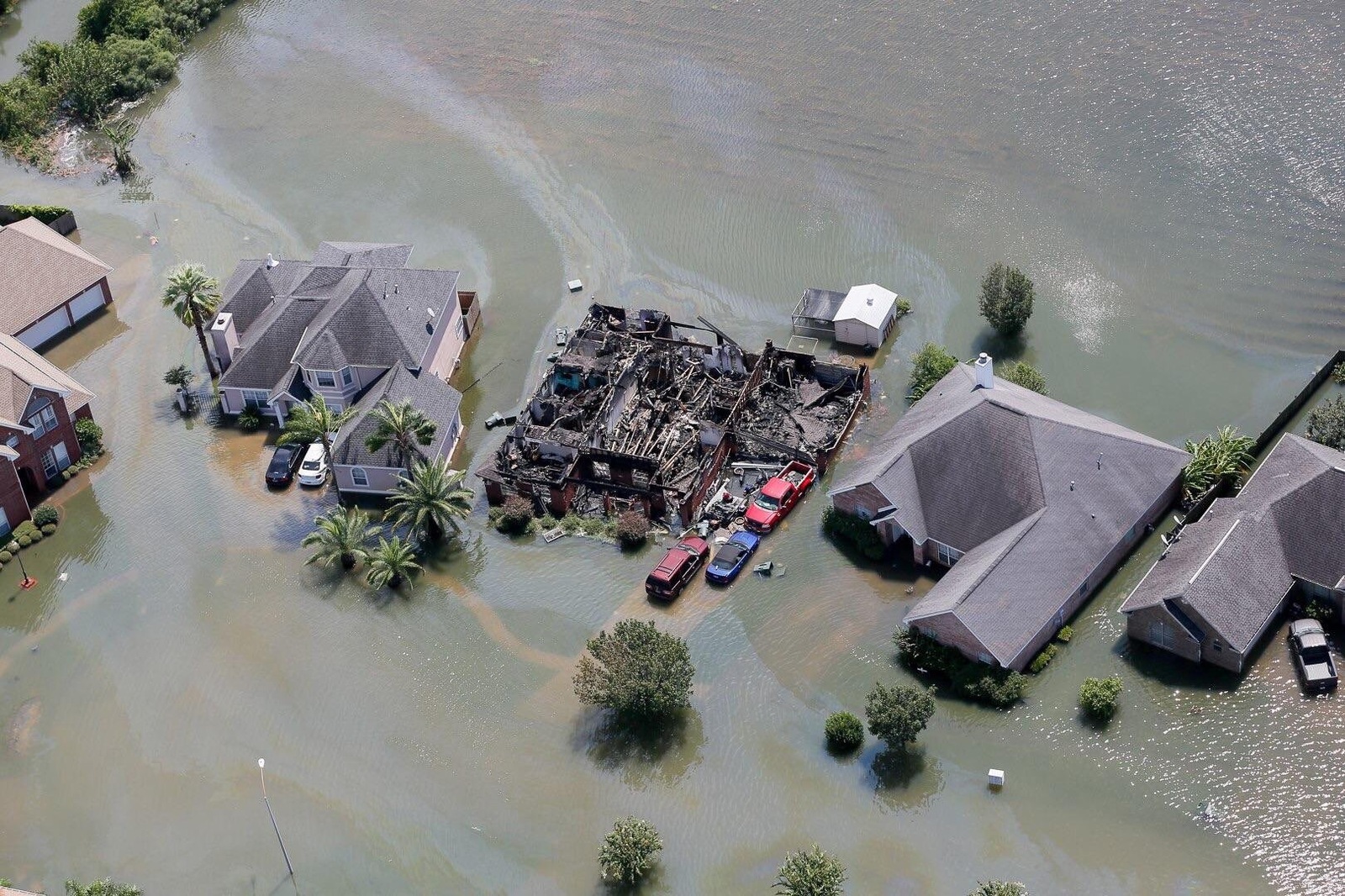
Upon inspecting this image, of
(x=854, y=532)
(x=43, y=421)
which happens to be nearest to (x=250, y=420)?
(x=43, y=421)

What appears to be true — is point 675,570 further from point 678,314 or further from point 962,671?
point 678,314

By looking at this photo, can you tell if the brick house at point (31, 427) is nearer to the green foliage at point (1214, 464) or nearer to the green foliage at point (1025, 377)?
the green foliage at point (1025, 377)

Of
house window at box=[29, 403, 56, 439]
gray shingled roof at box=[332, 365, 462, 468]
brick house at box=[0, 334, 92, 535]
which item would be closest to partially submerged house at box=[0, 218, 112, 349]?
brick house at box=[0, 334, 92, 535]

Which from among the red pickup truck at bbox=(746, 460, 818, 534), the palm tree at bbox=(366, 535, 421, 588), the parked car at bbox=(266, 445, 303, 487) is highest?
the red pickup truck at bbox=(746, 460, 818, 534)

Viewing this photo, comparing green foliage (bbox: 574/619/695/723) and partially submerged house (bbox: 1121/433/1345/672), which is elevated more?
partially submerged house (bbox: 1121/433/1345/672)

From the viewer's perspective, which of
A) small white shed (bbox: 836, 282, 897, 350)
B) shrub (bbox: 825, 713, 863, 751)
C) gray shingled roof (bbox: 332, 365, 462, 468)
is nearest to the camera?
shrub (bbox: 825, 713, 863, 751)

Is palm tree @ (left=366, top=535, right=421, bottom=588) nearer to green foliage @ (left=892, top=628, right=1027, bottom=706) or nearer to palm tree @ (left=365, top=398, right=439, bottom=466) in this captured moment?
palm tree @ (left=365, top=398, right=439, bottom=466)

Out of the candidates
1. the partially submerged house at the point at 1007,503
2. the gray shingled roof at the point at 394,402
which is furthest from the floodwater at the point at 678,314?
the gray shingled roof at the point at 394,402

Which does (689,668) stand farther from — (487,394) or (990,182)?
(990,182)
